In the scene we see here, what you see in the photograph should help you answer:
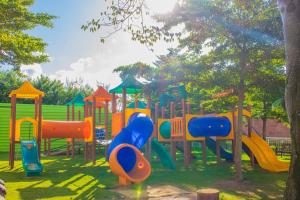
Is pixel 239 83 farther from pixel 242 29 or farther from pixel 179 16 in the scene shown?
pixel 179 16

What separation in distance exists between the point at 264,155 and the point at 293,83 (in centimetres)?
981

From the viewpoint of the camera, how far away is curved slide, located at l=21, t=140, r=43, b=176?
11156 mm

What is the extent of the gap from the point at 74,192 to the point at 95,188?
708mm

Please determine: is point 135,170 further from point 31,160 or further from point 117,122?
point 31,160

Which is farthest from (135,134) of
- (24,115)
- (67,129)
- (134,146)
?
(24,115)

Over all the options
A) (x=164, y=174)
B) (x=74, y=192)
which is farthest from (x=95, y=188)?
(x=164, y=174)

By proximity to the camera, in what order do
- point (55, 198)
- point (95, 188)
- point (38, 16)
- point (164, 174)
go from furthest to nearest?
point (38, 16) < point (164, 174) < point (95, 188) < point (55, 198)

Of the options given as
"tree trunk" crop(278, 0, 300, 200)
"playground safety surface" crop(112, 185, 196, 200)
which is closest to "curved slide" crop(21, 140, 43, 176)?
"playground safety surface" crop(112, 185, 196, 200)

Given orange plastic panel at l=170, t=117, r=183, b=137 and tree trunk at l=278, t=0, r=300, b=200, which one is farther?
orange plastic panel at l=170, t=117, r=183, b=137

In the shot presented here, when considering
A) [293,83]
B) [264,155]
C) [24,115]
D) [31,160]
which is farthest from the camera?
[24,115]

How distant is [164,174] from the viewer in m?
12.0

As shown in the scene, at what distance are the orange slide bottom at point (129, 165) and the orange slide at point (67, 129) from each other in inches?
204

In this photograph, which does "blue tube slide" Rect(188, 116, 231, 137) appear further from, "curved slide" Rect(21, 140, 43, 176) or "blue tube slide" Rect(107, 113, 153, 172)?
"curved slide" Rect(21, 140, 43, 176)

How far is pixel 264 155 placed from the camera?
44.8ft
